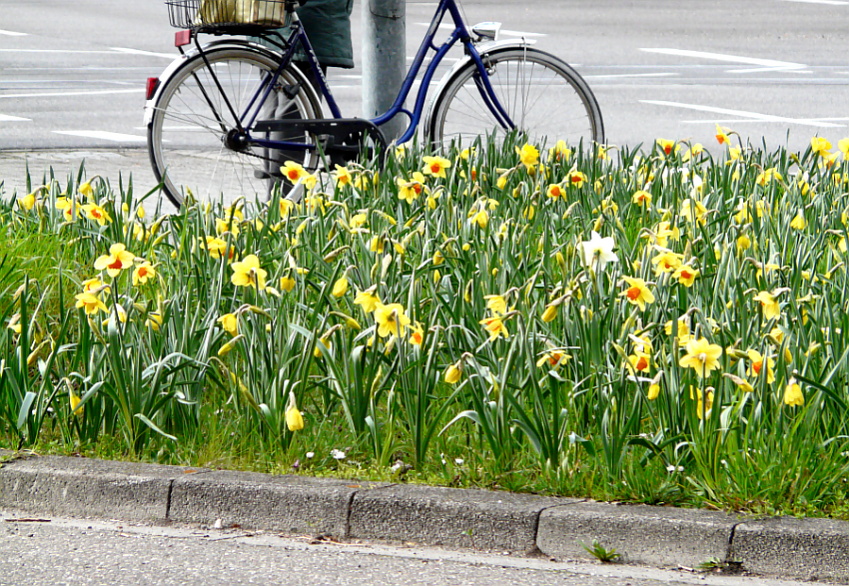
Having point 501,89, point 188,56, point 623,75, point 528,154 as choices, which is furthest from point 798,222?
point 623,75

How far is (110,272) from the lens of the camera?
3.78 m

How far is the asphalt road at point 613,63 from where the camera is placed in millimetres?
11195

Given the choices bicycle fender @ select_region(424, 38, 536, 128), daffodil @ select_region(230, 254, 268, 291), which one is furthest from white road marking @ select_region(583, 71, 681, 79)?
daffodil @ select_region(230, 254, 268, 291)

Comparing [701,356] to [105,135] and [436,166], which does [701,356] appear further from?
[105,135]

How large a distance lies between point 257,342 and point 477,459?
65cm

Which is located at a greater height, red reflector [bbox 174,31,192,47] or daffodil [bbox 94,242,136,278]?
red reflector [bbox 174,31,192,47]

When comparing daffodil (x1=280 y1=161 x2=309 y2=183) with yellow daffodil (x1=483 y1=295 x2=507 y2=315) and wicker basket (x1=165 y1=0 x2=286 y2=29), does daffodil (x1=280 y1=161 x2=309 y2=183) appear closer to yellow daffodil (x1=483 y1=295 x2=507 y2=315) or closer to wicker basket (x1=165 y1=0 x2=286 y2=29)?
wicker basket (x1=165 y1=0 x2=286 y2=29)

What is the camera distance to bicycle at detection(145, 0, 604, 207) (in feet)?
21.9

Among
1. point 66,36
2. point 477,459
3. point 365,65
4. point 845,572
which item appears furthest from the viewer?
point 66,36

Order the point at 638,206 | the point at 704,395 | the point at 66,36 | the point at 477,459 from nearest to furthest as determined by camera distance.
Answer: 1. the point at 704,395
2. the point at 477,459
3. the point at 638,206
4. the point at 66,36

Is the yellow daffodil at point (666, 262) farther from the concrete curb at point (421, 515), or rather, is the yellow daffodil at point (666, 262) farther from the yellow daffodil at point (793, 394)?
the concrete curb at point (421, 515)

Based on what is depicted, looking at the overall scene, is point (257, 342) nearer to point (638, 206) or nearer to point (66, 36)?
point (638, 206)

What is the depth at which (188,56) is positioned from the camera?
6.64 metres

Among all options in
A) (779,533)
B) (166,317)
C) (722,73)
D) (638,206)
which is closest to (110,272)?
(166,317)
